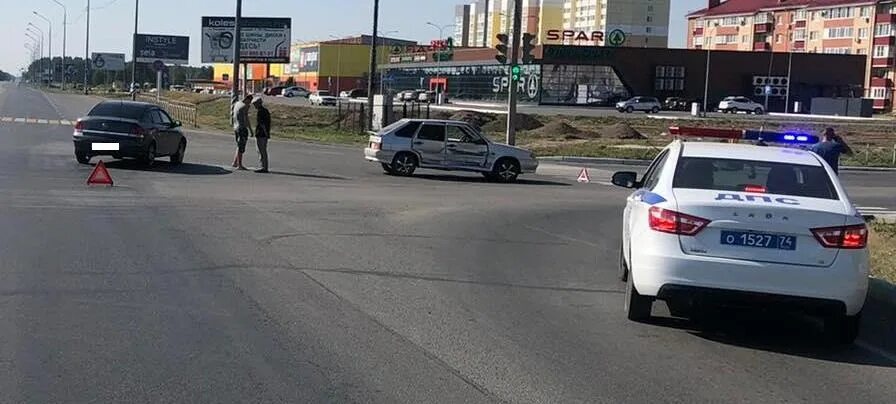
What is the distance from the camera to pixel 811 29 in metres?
126

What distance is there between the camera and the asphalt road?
6.54 m

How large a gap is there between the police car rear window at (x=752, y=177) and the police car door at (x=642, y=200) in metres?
0.30

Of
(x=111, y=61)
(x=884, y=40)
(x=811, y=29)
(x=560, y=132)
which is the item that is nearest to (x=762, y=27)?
(x=811, y=29)

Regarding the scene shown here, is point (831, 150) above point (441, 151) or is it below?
above

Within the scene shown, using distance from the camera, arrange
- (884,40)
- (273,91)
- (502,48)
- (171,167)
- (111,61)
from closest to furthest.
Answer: (171,167)
(502,48)
(884,40)
(273,91)
(111,61)

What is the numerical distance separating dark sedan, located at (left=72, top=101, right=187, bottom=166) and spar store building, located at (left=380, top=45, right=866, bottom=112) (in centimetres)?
7967

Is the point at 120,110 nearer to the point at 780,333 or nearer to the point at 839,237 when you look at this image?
the point at 780,333

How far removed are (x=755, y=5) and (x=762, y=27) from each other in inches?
180

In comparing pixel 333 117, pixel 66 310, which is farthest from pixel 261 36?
pixel 66 310

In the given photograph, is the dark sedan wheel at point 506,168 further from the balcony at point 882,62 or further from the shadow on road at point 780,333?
the balcony at point 882,62

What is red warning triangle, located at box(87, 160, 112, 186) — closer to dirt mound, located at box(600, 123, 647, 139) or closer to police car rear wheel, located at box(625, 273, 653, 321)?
police car rear wheel, located at box(625, 273, 653, 321)

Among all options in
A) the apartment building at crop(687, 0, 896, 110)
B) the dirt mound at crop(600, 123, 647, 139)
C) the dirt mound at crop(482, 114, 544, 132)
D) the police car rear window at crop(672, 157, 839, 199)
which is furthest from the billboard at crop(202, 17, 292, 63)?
the apartment building at crop(687, 0, 896, 110)

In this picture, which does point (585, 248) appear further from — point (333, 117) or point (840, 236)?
point (333, 117)

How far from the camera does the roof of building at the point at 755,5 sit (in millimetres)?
121887
